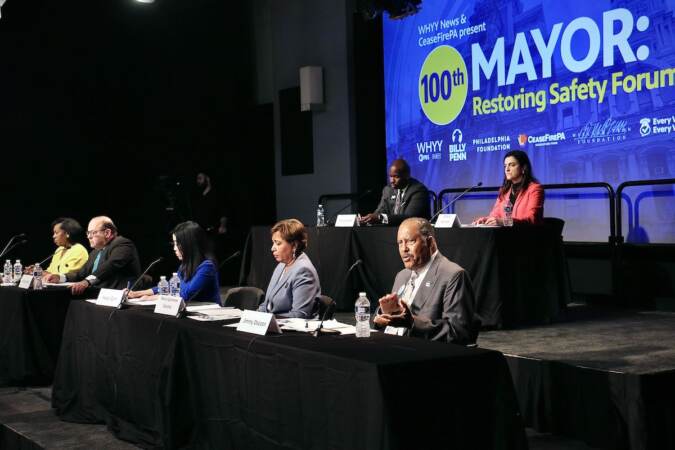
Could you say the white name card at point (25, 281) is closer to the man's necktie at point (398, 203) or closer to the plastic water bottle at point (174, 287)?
the plastic water bottle at point (174, 287)

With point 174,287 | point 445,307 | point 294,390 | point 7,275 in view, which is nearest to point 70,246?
point 7,275

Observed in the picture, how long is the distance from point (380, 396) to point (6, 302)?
3604mm

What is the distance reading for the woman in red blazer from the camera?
18.2 feet

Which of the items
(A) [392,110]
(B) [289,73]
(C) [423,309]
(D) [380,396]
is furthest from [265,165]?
(D) [380,396]

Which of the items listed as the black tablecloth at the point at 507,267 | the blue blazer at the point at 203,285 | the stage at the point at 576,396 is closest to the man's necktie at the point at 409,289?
the stage at the point at 576,396

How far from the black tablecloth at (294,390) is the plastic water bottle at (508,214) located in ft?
8.31

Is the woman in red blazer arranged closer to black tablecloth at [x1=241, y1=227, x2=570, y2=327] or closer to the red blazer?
the red blazer

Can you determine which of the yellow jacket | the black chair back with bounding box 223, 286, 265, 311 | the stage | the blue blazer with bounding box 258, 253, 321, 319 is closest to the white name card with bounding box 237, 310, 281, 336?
the blue blazer with bounding box 258, 253, 321, 319

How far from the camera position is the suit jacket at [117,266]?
5.52 meters

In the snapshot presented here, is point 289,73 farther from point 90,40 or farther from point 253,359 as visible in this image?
point 253,359

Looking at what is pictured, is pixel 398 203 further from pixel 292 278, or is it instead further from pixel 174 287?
pixel 292 278

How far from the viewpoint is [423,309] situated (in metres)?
3.38

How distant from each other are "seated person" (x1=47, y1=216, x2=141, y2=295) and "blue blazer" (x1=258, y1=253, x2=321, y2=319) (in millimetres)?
1777

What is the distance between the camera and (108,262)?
18.1 feet
